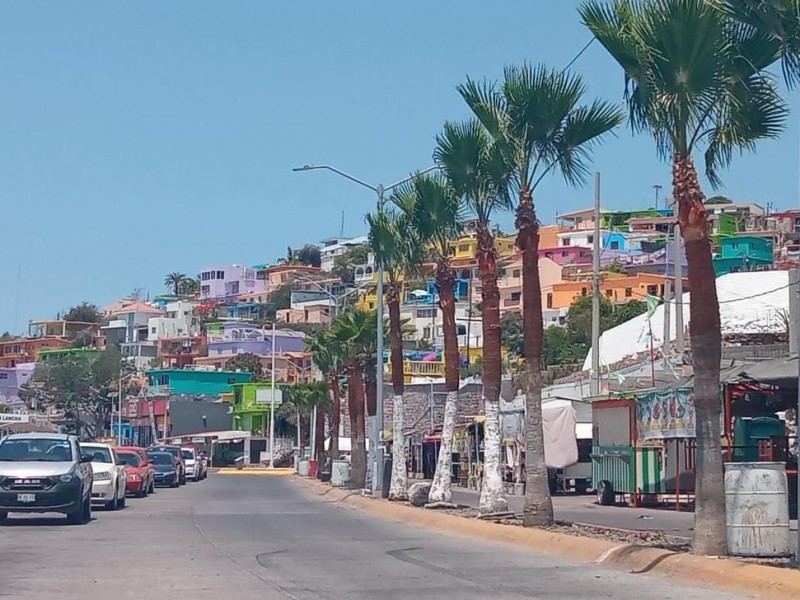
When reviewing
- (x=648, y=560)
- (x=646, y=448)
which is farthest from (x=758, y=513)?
(x=646, y=448)

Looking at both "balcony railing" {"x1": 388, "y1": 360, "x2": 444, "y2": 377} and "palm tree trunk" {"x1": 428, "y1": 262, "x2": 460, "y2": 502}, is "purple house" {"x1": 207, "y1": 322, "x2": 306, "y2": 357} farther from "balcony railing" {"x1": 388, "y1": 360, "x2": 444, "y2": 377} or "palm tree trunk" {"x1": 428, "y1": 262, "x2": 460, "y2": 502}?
"palm tree trunk" {"x1": 428, "y1": 262, "x2": 460, "y2": 502}

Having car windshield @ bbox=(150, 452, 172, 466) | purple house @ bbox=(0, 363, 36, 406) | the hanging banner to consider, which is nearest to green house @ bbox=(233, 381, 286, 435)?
purple house @ bbox=(0, 363, 36, 406)

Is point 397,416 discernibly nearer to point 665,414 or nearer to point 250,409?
point 665,414

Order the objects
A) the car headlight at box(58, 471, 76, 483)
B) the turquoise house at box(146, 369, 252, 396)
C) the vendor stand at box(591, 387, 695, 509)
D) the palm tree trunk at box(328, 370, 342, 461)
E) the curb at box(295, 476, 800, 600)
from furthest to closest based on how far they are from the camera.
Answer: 1. the turquoise house at box(146, 369, 252, 396)
2. the palm tree trunk at box(328, 370, 342, 461)
3. the vendor stand at box(591, 387, 695, 509)
4. the car headlight at box(58, 471, 76, 483)
5. the curb at box(295, 476, 800, 600)

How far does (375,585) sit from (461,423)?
39036mm

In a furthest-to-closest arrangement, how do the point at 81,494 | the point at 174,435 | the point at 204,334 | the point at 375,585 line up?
the point at 204,334 → the point at 174,435 → the point at 81,494 → the point at 375,585

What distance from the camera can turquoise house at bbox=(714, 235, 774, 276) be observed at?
11901 centimetres

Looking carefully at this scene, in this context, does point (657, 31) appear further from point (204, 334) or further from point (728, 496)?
point (204, 334)

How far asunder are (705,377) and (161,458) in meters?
41.5

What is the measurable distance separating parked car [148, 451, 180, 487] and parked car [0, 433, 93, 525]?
87.1ft

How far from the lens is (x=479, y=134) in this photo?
26094 millimetres

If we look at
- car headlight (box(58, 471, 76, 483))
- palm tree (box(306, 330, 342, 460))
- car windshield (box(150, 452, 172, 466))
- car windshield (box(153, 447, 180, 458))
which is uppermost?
palm tree (box(306, 330, 342, 460))

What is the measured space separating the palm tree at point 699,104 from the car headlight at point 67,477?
Answer: 13891 millimetres

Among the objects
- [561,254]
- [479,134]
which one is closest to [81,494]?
[479,134]
